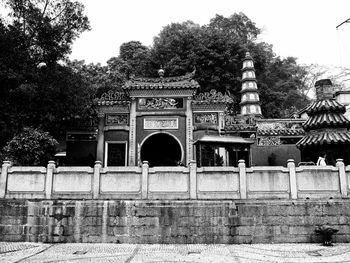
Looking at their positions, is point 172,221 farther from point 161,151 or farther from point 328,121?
point 161,151

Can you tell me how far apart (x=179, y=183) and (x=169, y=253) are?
2.28 metres

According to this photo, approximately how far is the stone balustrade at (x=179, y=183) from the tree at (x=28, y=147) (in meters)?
2.31

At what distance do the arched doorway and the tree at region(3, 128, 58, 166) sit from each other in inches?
208

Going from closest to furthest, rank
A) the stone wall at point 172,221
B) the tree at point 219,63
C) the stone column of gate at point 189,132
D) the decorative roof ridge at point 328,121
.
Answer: the stone wall at point 172,221, the decorative roof ridge at point 328,121, the stone column of gate at point 189,132, the tree at point 219,63

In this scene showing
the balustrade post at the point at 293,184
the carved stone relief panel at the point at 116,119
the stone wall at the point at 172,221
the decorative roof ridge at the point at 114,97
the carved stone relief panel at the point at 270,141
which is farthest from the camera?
the carved stone relief panel at the point at 270,141

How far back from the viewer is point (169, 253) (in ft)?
31.1

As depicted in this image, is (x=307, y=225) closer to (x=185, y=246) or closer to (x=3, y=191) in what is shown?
(x=185, y=246)

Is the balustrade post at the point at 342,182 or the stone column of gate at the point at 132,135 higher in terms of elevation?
the stone column of gate at the point at 132,135

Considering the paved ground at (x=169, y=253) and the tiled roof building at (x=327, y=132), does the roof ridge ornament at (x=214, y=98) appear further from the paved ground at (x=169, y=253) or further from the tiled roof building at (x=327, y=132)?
the paved ground at (x=169, y=253)

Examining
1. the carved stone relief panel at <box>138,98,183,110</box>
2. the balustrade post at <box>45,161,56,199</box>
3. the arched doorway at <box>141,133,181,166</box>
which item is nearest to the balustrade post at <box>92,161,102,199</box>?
the balustrade post at <box>45,161,56,199</box>

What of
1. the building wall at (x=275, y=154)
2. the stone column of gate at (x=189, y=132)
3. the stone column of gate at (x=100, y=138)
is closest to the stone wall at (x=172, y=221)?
the stone column of gate at (x=189, y=132)

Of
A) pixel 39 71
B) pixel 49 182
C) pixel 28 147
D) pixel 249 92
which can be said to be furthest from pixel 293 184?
pixel 249 92

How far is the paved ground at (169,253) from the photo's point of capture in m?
8.76

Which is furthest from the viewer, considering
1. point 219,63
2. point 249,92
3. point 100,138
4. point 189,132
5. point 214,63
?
point 219,63
